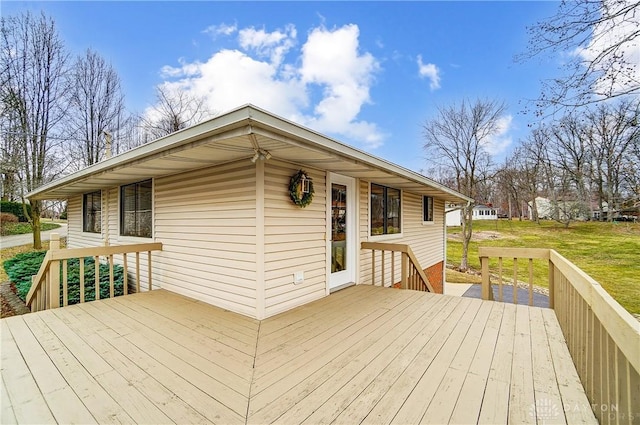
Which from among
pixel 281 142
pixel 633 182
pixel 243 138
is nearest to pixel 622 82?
pixel 633 182

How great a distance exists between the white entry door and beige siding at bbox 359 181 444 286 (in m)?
0.27

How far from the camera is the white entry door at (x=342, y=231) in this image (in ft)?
15.5

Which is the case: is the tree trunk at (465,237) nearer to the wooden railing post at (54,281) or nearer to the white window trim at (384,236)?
the white window trim at (384,236)

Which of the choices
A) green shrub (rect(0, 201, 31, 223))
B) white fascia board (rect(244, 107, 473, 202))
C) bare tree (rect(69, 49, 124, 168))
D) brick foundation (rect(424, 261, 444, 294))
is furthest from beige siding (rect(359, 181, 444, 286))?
green shrub (rect(0, 201, 31, 223))

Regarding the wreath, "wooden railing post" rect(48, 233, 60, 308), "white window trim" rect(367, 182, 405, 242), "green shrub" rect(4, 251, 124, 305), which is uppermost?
the wreath

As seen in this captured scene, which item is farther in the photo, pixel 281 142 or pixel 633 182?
pixel 633 182

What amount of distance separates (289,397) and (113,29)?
1105 cm

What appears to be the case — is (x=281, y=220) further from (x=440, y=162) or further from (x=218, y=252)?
(x=440, y=162)

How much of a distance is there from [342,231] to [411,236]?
132 inches

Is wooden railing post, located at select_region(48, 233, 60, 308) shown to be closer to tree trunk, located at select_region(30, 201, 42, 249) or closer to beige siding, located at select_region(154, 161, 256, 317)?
beige siding, located at select_region(154, 161, 256, 317)

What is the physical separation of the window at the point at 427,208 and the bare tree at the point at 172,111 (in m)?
13.0

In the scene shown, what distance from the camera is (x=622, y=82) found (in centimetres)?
404

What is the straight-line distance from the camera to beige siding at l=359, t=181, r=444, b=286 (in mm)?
5449

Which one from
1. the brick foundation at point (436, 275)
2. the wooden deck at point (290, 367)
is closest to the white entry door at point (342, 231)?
the wooden deck at point (290, 367)
